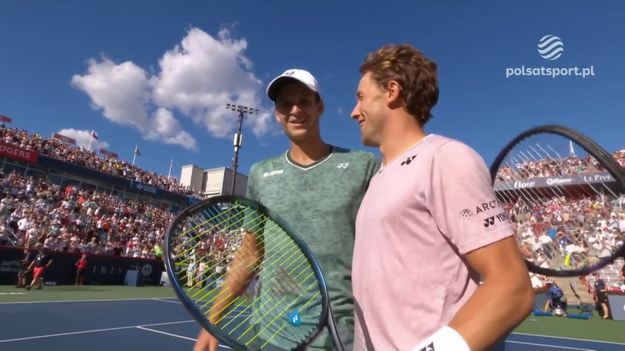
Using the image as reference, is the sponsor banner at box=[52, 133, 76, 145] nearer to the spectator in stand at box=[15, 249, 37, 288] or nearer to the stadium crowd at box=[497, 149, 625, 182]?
the spectator in stand at box=[15, 249, 37, 288]

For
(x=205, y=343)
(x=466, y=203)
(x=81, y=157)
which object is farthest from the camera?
(x=81, y=157)

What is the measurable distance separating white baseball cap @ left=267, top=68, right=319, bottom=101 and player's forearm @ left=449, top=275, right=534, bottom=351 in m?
1.76

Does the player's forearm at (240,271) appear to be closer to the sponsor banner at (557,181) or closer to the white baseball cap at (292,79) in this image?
the white baseball cap at (292,79)

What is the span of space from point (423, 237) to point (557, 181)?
14.0ft

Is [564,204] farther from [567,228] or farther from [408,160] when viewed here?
[408,160]

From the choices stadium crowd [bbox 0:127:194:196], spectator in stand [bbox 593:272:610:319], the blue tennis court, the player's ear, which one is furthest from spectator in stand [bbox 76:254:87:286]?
spectator in stand [bbox 593:272:610:319]

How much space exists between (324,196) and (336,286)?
51 cm

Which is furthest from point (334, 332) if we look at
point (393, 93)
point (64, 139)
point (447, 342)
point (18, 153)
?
point (64, 139)

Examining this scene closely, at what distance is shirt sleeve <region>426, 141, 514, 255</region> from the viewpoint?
3.76 feet

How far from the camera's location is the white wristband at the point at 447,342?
1.02 m

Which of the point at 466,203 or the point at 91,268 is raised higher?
the point at 466,203

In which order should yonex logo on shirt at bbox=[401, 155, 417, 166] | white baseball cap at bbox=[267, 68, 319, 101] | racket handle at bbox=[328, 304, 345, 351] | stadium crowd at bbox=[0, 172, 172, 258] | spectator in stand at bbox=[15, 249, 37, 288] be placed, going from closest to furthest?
yonex logo on shirt at bbox=[401, 155, 417, 166] < racket handle at bbox=[328, 304, 345, 351] < white baseball cap at bbox=[267, 68, 319, 101] < spectator in stand at bbox=[15, 249, 37, 288] < stadium crowd at bbox=[0, 172, 172, 258]

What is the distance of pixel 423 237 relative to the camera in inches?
51.0

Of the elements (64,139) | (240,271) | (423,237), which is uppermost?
(64,139)
